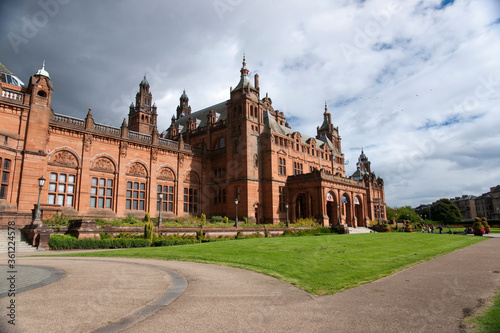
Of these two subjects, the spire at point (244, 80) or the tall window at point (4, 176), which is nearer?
the tall window at point (4, 176)

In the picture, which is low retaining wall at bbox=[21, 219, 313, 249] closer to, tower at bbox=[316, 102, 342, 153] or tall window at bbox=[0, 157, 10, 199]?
tall window at bbox=[0, 157, 10, 199]

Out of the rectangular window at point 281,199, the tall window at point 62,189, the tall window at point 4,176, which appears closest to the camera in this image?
the tall window at point 4,176

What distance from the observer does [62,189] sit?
1268 inches

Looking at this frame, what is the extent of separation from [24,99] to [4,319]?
30.8 metres

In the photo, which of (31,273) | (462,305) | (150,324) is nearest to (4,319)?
(150,324)

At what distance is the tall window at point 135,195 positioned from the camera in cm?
3734

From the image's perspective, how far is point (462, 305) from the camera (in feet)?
20.7

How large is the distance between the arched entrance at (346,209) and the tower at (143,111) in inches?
1583

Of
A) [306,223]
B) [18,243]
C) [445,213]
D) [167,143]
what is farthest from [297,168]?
[445,213]

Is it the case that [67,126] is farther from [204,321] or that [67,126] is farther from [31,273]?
[204,321]

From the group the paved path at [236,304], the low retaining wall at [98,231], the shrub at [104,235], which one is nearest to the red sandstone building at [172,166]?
the low retaining wall at [98,231]

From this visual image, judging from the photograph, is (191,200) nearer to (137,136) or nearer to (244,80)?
(137,136)

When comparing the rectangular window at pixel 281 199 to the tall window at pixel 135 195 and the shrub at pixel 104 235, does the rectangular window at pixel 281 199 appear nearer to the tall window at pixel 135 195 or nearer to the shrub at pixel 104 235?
the tall window at pixel 135 195

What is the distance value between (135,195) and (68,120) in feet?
36.4
